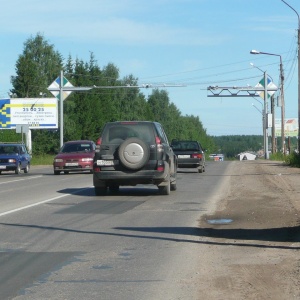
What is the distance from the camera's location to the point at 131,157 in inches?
826

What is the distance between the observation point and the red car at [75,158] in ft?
119

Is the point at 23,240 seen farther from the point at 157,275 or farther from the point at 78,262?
the point at 157,275

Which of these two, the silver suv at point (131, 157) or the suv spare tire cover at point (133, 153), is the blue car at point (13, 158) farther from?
the suv spare tire cover at point (133, 153)

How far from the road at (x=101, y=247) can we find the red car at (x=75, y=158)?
49.1ft

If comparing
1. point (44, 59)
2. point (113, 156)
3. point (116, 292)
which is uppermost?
point (44, 59)

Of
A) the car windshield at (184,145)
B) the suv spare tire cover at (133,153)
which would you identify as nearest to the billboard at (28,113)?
the car windshield at (184,145)

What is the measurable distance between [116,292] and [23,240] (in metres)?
4.48

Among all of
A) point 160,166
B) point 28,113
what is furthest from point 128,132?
point 28,113

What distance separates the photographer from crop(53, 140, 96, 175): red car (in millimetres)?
36375

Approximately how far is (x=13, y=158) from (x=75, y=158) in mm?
6344

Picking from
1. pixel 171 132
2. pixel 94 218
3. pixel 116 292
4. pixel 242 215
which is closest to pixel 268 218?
pixel 242 215

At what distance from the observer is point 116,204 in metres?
19.4

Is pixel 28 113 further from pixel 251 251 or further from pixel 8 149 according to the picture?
pixel 251 251

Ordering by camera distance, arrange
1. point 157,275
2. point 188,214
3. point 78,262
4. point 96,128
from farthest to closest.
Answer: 1. point 96,128
2. point 188,214
3. point 78,262
4. point 157,275
